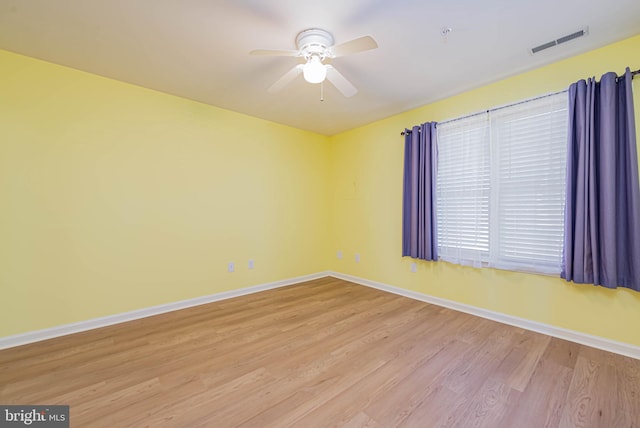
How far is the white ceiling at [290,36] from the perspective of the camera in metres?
1.68

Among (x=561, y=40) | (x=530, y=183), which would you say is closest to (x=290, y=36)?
(x=561, y=40)

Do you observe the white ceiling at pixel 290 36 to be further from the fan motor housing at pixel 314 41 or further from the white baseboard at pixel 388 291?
the white baseboard at pixel 388 291

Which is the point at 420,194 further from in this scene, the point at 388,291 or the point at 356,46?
the point at 356,46

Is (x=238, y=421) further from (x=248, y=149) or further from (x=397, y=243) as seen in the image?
(x=248, y=149)

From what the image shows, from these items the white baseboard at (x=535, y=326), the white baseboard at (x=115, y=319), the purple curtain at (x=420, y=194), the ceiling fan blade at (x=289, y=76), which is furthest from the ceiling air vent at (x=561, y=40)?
the white baseboard at (x=115, y=319)

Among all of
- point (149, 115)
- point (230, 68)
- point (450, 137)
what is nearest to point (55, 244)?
point (149, 115)

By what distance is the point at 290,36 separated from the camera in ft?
6.46

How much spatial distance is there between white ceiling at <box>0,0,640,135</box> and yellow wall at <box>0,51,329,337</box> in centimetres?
36

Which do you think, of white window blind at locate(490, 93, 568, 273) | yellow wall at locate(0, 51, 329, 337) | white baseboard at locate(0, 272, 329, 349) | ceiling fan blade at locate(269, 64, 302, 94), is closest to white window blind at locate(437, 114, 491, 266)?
white window blind at locate(490, 93, 568, 273)

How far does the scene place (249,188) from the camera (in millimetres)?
A: 3566

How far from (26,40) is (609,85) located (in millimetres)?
4488

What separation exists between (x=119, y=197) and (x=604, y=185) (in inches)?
168

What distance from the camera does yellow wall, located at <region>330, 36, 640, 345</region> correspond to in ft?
6.77

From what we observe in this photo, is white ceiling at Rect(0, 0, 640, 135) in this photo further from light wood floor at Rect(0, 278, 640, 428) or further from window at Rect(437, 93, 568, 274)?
light wood floor at Rect(0, 278, 640, 428)
